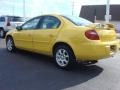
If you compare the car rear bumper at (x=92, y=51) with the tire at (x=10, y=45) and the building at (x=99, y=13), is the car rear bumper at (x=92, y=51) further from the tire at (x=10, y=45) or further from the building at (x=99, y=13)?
the building at (x=99, y=13)

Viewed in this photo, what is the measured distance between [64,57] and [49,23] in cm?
138

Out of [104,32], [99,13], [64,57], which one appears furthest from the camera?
[99,13]

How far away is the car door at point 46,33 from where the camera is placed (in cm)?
848

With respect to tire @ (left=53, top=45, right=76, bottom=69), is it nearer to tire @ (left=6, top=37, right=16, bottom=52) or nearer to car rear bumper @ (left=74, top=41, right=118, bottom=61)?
car rear bumper @ (left=74, top=41, right=118, bottom=61)

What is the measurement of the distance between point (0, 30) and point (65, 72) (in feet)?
41.0

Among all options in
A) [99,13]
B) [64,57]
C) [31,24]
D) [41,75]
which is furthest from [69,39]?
[99,13]

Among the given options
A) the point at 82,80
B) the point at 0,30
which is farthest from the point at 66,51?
the point at 0,30

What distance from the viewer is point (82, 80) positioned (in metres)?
7.02

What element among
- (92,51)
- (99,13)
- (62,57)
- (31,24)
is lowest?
(62,57)

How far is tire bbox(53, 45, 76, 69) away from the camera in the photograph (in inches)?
309

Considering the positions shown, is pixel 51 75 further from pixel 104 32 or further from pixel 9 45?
pixel 9 45

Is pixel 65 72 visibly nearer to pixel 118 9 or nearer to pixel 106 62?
pixel 106 62

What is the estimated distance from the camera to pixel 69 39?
25.6ft

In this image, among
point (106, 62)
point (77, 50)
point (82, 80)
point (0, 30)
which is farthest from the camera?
point (0, 30)
